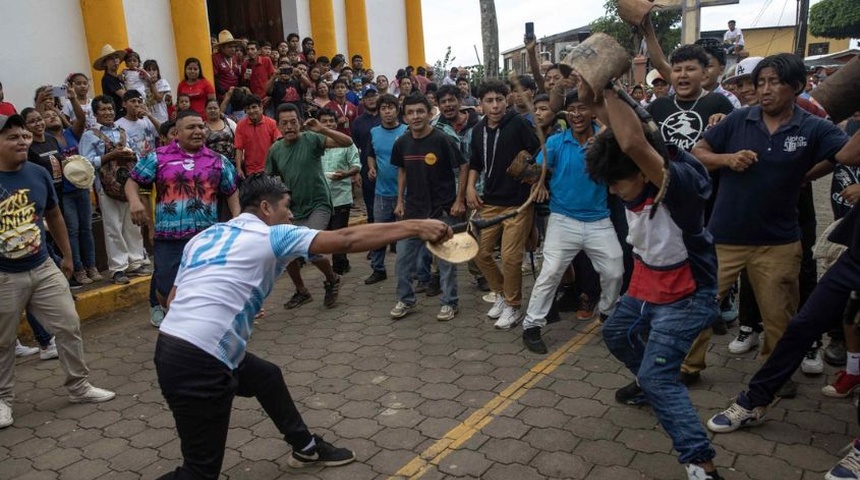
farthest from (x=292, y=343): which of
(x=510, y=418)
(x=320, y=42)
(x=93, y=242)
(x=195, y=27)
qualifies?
(x=320, y=42)

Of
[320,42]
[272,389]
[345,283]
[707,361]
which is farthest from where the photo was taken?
[320,42]

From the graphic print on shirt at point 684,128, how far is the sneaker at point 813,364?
1.66 metres

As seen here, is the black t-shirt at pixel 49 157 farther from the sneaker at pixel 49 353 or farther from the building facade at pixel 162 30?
the building facade at pixel 162 30

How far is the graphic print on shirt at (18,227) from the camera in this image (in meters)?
4.43

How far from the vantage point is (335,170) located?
7688 millimetres

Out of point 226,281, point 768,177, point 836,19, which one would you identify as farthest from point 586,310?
point 836,19

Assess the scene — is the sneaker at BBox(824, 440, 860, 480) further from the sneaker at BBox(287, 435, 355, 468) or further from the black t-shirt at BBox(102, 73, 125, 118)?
the black t-shirt at BBox(102, 73, 125, 118)

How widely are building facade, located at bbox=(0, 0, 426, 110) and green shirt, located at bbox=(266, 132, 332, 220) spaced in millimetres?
4265

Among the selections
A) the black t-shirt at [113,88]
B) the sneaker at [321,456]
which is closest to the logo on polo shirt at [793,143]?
the sneaker at [321,456]

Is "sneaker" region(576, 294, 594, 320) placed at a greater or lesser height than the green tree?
lesser

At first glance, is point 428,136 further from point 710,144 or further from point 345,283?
point 710,144

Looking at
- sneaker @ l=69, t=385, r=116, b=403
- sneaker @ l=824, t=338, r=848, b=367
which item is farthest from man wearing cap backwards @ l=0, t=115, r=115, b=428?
sneaker @ l=824, t=338, r=848, b=367

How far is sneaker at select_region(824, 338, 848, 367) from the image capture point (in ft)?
15.5

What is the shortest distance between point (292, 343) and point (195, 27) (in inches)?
269
